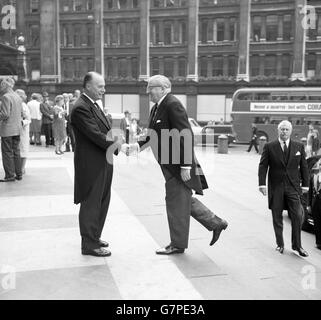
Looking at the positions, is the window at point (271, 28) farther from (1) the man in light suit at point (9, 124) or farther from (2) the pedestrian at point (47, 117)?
(1) the man in light suit at point (9, 124)

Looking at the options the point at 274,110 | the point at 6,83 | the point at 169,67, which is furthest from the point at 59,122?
the point at 169,67

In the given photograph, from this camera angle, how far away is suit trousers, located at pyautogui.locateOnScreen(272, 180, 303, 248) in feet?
17.4

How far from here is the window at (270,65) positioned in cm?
4271

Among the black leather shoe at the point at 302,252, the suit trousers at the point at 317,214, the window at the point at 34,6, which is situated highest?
the window at the point at 34,6

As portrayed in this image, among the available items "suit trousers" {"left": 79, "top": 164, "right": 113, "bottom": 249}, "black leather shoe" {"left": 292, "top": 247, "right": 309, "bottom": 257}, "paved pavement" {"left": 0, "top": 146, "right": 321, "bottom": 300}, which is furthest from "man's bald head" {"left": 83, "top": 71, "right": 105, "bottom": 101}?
"black leather shoe" {"left": 292, "top": 247, "right": 309, "bottom": 257}

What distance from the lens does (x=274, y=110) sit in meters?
27.0

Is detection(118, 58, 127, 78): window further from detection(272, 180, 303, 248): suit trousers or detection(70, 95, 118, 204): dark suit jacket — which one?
detection(70, 95, 118, 204): dark suit jacket

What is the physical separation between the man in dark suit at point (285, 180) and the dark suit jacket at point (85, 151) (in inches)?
80.6

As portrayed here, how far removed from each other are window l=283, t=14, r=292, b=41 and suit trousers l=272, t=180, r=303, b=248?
40.0 metres

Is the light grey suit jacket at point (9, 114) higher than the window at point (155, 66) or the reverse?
the reverse

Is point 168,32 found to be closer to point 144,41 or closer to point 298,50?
point 144,41

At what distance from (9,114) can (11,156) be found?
84 centimetres

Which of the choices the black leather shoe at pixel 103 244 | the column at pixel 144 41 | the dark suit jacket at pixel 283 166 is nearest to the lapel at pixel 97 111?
the black leather shoe at pixel 103 244
